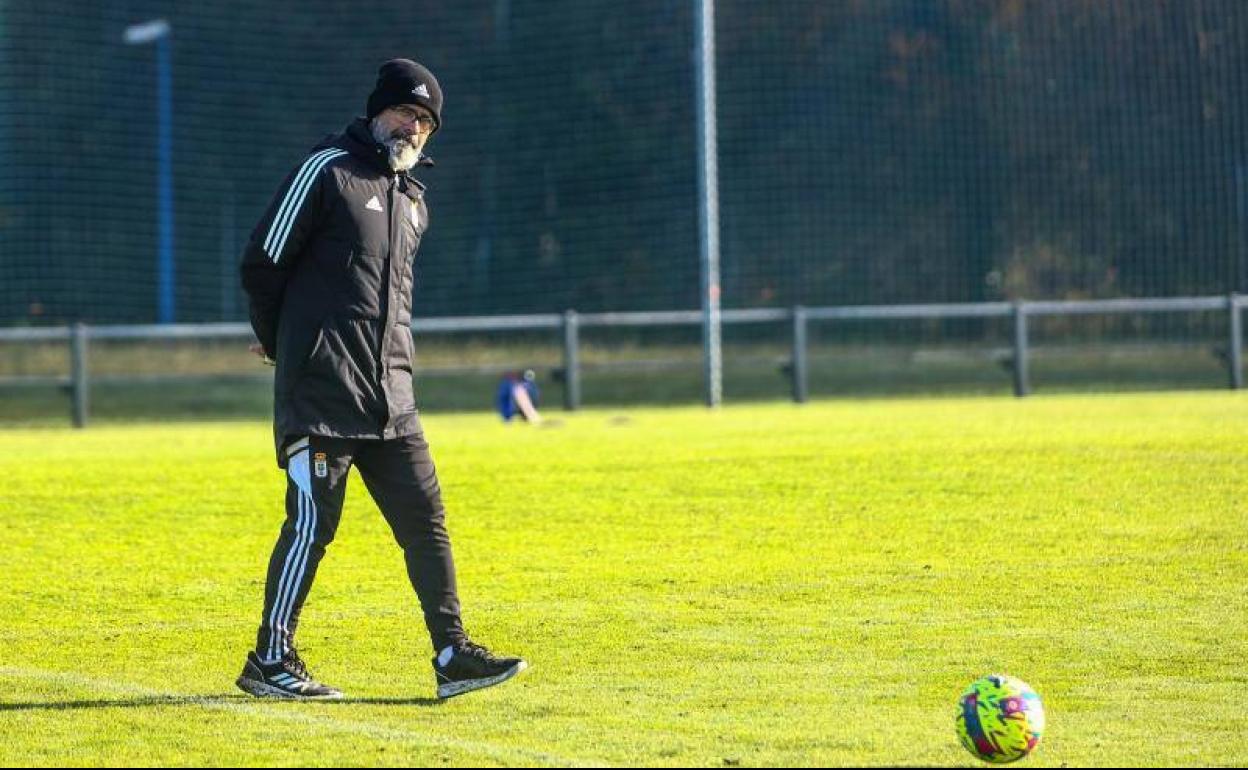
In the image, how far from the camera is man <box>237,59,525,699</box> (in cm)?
664

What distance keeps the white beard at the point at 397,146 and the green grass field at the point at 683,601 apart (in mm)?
1728

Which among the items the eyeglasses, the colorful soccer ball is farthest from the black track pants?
the colorful soccer ball

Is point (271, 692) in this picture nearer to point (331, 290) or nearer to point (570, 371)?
point (331, 290)

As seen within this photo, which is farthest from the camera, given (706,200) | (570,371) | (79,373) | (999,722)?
(570,371)

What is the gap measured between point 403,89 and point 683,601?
9.04 feet

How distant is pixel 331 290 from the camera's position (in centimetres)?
671

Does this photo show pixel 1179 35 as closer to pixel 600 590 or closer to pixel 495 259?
pixel 495 259

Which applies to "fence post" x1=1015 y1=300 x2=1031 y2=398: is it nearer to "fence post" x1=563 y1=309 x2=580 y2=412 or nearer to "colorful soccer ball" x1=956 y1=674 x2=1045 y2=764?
"fence post" x1=563 y1=309 x2=580 y2=412

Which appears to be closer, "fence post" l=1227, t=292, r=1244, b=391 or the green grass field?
the green grass field

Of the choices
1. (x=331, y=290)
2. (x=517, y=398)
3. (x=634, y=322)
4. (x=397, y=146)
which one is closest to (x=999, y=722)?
(x=331, y=290)

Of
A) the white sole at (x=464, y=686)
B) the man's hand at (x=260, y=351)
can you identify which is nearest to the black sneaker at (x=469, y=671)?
the white sole at (x=464, y=686)

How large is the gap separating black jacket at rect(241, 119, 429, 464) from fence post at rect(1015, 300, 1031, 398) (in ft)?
53.8

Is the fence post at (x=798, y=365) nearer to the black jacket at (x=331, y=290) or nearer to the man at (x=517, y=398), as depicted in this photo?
the man at (x=517, y=398)

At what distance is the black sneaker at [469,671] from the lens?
6594 mm
